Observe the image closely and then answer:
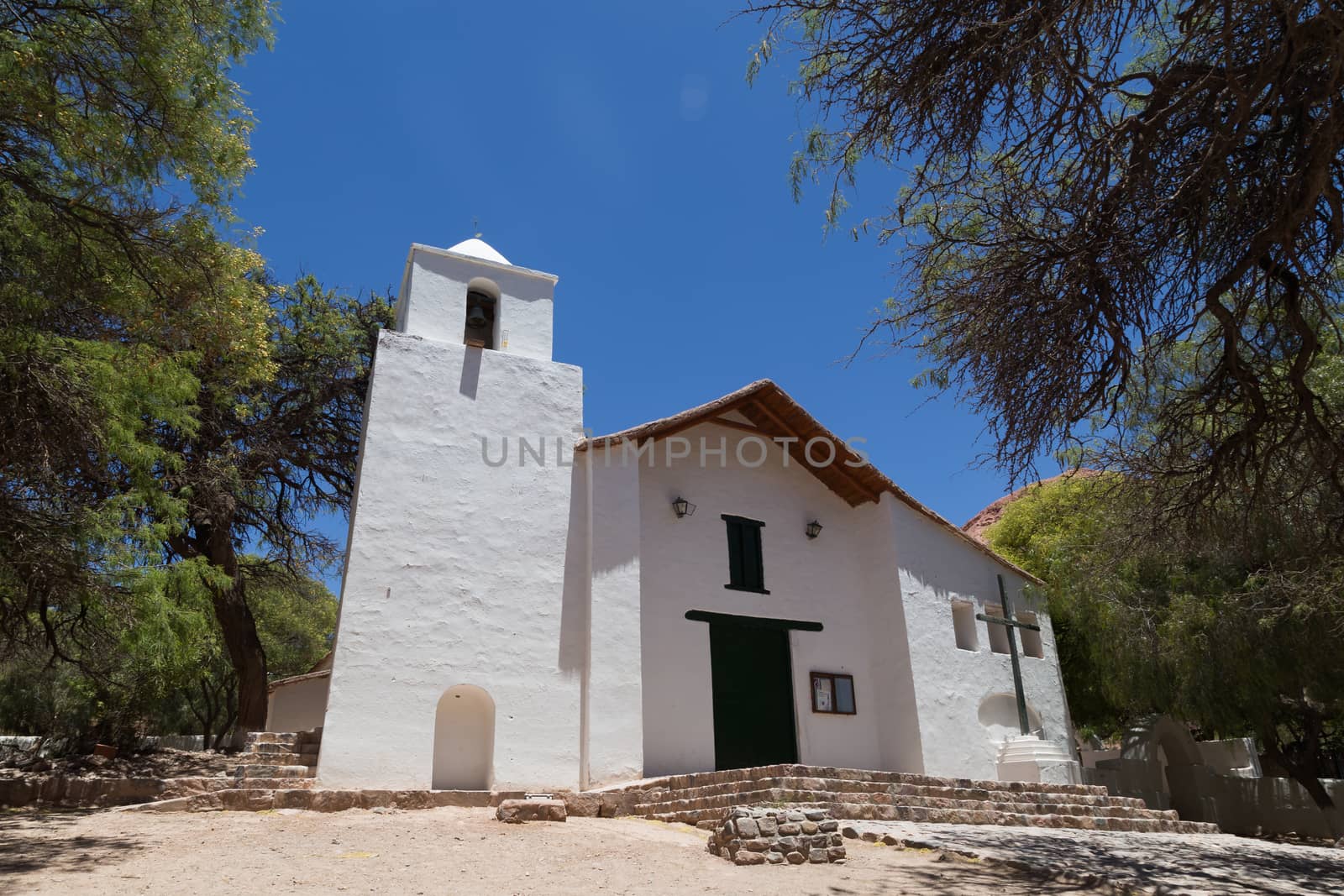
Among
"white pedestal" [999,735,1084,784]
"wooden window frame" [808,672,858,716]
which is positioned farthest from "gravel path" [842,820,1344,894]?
"wooden window frame" [808,672,858,716]

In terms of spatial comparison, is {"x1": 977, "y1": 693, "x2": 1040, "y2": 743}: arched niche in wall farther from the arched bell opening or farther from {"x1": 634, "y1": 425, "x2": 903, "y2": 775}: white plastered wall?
the arched bell opening

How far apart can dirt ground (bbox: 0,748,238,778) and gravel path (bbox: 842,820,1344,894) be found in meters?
10.5

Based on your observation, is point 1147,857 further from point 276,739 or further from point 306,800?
point 276,739

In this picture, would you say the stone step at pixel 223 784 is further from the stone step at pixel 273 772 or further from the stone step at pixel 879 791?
the stone step at pixel 879 791

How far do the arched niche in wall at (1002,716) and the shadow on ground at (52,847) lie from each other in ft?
37.9

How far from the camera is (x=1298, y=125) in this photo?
5.37m

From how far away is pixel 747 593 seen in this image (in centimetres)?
Result: 1391

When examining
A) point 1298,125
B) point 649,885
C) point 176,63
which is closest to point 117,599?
point 176,63

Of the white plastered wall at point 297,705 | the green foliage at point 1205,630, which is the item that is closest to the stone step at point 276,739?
the white plastered wall at point 297,705

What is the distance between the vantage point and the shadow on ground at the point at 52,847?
6188 millimetres

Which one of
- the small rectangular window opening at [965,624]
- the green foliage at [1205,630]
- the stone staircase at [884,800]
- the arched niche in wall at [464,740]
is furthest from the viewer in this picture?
the small rectangular window opening at [965,624]

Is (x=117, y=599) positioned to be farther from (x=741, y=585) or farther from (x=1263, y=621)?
(x=1263, y=621)

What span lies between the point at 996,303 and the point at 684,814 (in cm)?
604

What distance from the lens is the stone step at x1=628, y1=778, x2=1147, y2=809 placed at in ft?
30.7
